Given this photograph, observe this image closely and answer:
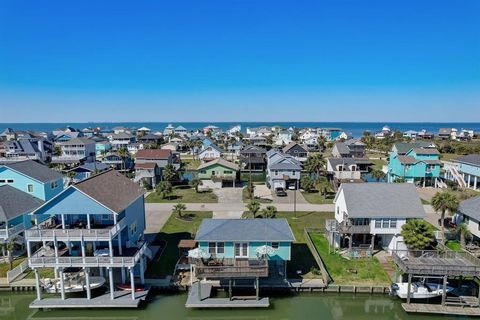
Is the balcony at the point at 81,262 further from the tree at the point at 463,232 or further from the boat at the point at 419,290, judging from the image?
the tree at the point at 463,232

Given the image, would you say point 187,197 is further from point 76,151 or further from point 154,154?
point 76,151

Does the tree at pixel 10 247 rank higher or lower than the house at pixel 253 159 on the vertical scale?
lower

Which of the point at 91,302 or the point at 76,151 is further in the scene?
the point at 76,151

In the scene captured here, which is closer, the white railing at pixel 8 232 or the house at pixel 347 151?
the white railing at pixel 8 232

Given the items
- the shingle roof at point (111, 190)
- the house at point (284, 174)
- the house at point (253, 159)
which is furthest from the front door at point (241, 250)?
the house at point (253, 159)

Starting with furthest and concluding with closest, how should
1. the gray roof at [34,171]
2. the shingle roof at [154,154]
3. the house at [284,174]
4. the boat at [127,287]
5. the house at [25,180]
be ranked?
the shingle roof at [154,154] < the house at [284,174] < the gray roof at [34,171] < the house at [25,180] < the boat at [127,287]

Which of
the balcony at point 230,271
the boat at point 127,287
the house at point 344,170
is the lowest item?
the boat at point 127,287

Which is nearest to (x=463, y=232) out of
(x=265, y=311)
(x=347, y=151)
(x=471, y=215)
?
(x=471, y=215)
